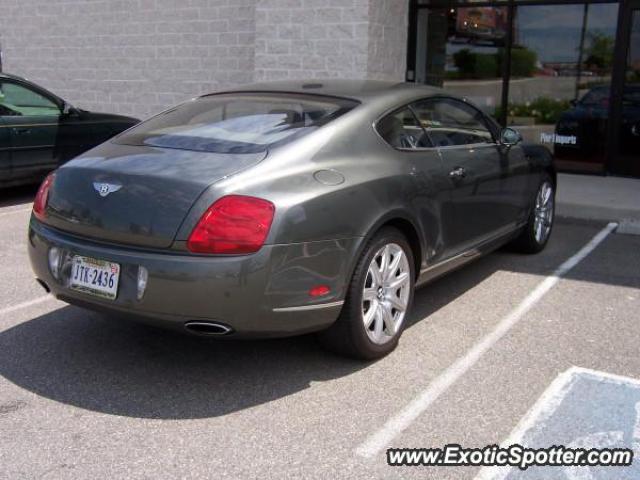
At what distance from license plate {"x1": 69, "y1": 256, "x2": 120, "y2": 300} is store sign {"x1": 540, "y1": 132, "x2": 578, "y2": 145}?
8.23 m

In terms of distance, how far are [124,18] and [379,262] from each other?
10.1 meters

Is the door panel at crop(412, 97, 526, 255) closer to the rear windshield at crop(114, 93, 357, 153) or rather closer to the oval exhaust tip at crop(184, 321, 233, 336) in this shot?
the rear windshield at crop(114, 93, 357, 153)

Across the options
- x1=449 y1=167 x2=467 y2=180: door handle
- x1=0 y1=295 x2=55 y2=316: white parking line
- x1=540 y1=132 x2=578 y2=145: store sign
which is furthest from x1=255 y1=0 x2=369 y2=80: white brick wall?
x1=0 y1=295 x2=55 y2=316: white parking line

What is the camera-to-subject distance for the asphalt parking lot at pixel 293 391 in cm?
297

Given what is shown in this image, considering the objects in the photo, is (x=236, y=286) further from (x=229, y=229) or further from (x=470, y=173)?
(x=470, y=173)

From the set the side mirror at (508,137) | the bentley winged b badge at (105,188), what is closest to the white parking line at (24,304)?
the bentley winged b badge at (105,188)

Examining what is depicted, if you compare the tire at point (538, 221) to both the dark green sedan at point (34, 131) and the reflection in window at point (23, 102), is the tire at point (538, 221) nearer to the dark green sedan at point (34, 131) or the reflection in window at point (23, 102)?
the dark green sedan at point (34, 131)

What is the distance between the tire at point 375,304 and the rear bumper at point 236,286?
0.12 meters

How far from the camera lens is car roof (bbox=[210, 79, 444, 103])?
4371 mm

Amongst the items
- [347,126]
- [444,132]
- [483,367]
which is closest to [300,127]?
[347,126]

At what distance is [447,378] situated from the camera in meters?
3.76

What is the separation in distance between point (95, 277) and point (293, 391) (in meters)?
1.13

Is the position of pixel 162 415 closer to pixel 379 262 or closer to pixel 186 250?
pixel 186 250

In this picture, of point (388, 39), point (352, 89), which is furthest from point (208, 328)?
point (388, 39)
